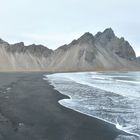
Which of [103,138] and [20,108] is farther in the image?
[20,108]

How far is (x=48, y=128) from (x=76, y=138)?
8.39ft

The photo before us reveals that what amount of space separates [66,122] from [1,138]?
5.00 m

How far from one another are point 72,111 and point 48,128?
18.8 ft

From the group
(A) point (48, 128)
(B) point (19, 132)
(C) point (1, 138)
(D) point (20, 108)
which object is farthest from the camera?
(D) point (20, 108)

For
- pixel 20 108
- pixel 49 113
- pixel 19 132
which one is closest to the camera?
pixel 19 132

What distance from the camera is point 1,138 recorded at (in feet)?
49.8

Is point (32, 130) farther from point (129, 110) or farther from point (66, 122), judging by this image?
point (129, 110)

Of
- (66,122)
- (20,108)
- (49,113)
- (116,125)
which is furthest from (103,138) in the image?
(20,108)

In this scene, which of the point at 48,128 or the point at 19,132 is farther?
the point at 48,128

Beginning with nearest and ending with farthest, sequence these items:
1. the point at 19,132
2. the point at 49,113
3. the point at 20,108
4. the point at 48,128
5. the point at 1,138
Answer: the point at 1,138 < the point at 19,132 < the point at 48,128 < the point at 49,113 < the point at 20,108

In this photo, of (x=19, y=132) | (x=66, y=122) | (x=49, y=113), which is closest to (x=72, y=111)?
(x=49, y=113)

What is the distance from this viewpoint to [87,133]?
54.5 ft

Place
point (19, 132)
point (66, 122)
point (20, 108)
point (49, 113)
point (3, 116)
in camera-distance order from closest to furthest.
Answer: point (19, 132), point (66, 122), point (3, 116), point (49, 113), point (20, 108)

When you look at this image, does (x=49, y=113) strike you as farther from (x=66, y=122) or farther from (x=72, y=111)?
(x=66, y=122)
